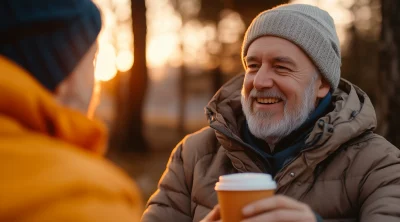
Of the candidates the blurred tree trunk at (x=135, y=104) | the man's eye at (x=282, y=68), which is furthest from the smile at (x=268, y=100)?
the blurred tree trunk at (x=135, y=104)

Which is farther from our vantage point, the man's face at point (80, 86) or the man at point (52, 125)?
the man's face at point (80, 86)

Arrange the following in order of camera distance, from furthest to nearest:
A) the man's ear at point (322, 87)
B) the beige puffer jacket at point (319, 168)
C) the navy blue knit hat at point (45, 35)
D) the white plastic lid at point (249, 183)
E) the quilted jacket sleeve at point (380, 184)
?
the man's ear at point (322, 87) < the beige puffer jacket at point (319, 168) < the quilted jacket sleeve at point (380, 184) < the white plastic lid at point (249, 183) < the navy blue knit hat at point (45, 35)

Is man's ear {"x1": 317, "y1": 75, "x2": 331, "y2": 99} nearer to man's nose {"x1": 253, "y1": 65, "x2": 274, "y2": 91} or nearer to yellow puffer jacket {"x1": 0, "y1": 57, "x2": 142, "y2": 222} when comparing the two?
man's nose {"x1": 253, "y1": 65, "x2": 274, "y2": 91}

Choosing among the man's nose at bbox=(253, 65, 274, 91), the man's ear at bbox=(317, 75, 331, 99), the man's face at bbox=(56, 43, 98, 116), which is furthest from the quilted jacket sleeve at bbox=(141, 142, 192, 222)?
the man's face at bbox=(56, 43, 98, 116)

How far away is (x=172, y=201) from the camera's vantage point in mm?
3387

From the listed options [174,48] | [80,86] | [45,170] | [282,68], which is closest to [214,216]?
[80,86]

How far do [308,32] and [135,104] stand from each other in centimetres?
1692

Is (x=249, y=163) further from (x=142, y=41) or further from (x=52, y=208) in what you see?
(x=142, y=41)

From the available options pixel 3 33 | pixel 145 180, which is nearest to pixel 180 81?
pixel 145 180

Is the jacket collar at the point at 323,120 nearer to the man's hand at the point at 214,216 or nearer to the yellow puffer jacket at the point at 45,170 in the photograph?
the man's hand at the point at 214,216

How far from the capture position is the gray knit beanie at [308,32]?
343 cm

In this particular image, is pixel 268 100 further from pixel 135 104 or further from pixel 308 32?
pixel 135 104

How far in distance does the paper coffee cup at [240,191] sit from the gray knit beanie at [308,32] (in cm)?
149

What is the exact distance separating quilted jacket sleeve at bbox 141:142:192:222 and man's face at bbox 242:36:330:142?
1.59 feet
